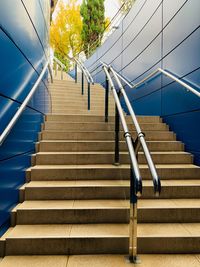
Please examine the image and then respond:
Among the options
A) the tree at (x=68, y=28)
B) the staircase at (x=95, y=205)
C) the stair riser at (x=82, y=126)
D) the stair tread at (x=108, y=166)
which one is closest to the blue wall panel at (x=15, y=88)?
the staircase at (x=95, y=205)

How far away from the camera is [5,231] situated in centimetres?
244

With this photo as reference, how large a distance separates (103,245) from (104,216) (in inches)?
14.2

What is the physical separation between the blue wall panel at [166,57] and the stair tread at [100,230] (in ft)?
4.48

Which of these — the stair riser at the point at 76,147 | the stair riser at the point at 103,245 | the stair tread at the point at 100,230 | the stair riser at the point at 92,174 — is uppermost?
the stair riser at the point at 76,147

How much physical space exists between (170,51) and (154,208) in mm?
3051

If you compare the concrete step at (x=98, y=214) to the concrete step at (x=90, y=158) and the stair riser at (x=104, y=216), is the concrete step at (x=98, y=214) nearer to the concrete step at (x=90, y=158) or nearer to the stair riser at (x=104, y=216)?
the stair riser at (x=104, y=216)

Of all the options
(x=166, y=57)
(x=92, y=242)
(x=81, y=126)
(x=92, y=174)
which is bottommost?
(x=92, y=242)

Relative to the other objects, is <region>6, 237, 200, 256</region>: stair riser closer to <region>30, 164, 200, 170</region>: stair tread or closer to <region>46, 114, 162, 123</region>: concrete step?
<region>30, 164, 200, 170</region>: stair tread

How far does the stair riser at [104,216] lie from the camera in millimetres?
2592

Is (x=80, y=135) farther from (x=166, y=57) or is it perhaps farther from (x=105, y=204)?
(x=166, y=57)

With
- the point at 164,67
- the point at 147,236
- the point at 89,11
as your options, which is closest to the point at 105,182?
the point at 147,236

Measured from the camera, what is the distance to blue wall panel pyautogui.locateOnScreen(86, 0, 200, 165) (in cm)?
386

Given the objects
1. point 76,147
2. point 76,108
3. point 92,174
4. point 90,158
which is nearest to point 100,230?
point 92,174

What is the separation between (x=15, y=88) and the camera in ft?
8.95
